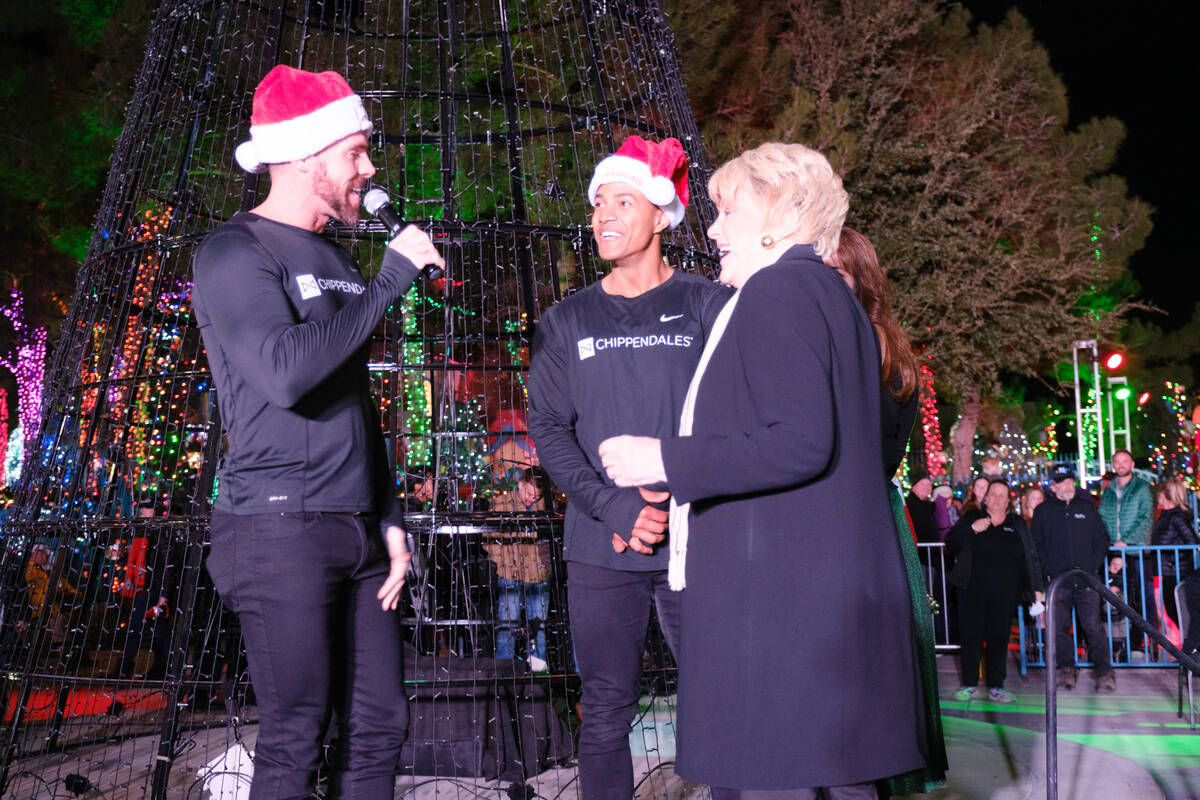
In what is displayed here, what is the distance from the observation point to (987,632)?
852cm

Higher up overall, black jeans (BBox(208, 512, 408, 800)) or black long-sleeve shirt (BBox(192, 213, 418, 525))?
black long-sleeve shirt (BBox(192, 213, 418, 525))

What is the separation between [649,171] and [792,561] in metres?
1.94

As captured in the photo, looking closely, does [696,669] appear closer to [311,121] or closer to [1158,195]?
[311,121]

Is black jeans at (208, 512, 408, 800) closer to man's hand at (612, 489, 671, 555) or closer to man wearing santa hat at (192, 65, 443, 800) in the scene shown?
man wearing santa hat at (192, 65, 443, 800)

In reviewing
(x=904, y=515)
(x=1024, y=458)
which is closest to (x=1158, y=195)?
(x=1024, y=458)

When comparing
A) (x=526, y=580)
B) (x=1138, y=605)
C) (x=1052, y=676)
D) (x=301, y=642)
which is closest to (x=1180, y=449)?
(x=1138, y=605)

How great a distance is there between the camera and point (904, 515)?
334 cm

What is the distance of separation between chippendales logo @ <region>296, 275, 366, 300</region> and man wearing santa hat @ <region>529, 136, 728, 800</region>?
89cm

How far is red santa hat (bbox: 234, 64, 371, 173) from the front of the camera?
8.63 feet

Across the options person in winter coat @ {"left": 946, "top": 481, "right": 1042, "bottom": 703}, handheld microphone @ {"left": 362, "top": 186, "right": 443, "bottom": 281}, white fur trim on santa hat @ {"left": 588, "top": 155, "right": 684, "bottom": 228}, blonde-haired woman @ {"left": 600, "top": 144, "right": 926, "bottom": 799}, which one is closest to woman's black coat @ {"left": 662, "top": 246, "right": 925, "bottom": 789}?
blonde-haired woman @ {"left": 600, "top": 144, "right": 926, "bottom": 799}

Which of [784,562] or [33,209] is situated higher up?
[33,209]

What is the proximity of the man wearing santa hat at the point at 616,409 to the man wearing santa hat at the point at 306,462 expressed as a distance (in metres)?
0.65

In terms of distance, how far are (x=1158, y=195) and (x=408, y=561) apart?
132 ft

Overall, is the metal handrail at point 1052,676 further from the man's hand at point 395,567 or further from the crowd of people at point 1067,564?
the crowd of people at point 1067,564
